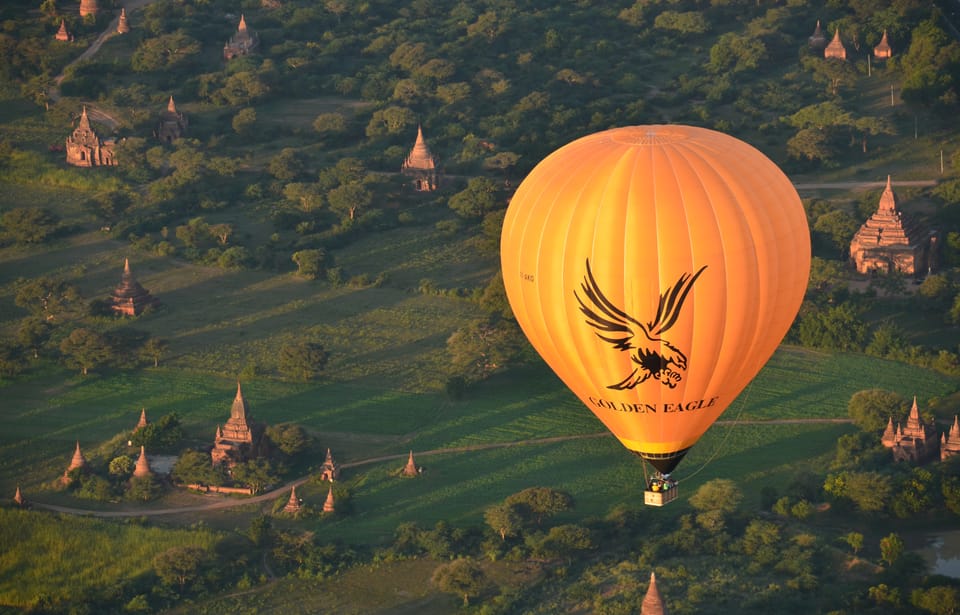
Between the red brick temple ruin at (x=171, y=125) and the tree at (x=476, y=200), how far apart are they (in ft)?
55.9

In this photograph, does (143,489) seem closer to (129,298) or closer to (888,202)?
(129,298)

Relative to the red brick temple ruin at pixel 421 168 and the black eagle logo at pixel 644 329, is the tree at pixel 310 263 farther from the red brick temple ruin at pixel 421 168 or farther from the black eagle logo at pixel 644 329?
the black eagle logo at pixel 644 329

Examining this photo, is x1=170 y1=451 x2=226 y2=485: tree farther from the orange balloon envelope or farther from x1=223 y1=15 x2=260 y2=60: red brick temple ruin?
x1=223 y1=15 x2=260 y2=60: red brick temple ruin

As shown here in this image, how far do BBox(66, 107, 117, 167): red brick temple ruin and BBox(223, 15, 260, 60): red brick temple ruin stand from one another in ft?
55.3

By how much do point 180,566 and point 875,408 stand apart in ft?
73.0

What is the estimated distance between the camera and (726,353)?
64.9 metres

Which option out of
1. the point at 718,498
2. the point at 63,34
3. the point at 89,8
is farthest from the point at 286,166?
the point at 718,498

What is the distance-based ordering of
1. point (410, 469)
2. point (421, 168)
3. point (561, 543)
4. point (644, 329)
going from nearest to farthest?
point (644, 329) → point (561, 543) → point (410, 469) → point (421, 168)

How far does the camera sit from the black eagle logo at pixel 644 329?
63.3 m

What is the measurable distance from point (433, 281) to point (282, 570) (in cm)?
2627

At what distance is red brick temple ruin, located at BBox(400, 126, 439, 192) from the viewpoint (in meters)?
113

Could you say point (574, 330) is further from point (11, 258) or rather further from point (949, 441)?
point (11, 258)

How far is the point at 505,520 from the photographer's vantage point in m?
77.3

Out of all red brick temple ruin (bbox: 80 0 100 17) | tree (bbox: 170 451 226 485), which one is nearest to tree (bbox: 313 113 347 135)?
red brick temple ruin (bbox: 80 0 100 17)
